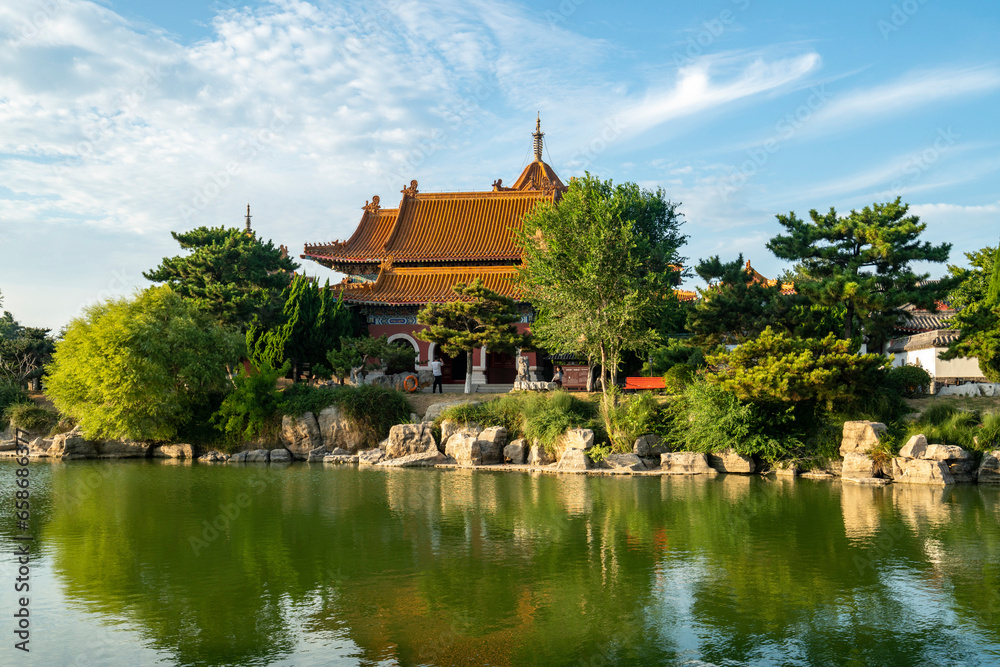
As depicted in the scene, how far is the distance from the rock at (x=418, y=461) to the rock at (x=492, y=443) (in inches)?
50.8

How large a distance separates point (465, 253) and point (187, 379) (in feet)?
44.6

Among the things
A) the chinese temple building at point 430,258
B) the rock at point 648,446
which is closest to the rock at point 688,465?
the rock at point 648,446

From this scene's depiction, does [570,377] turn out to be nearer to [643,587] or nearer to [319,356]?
[319,356]

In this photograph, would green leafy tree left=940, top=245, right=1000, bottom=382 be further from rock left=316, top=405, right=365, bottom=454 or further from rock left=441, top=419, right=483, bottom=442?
rock left=316, top=405, right=365, bottom=454

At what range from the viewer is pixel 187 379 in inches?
1059

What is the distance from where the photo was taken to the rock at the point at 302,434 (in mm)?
26688

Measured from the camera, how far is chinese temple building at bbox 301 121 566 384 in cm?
3394

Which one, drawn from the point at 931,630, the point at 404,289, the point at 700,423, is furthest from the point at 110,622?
the point at 404,289

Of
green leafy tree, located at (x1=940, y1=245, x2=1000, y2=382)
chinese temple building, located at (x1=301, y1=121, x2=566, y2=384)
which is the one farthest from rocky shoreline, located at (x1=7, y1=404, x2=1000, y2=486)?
chinese temple building, located at (x1=301, y1=121, x2=566, y2=384)

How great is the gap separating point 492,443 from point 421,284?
1287 cm

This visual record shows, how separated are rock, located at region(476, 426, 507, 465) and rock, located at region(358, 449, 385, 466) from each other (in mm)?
3363

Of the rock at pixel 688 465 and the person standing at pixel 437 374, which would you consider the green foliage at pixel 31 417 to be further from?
the rock at pixel 688 465

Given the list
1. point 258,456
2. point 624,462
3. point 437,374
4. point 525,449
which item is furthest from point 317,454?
point 624,462

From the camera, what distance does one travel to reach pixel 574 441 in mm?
22734
